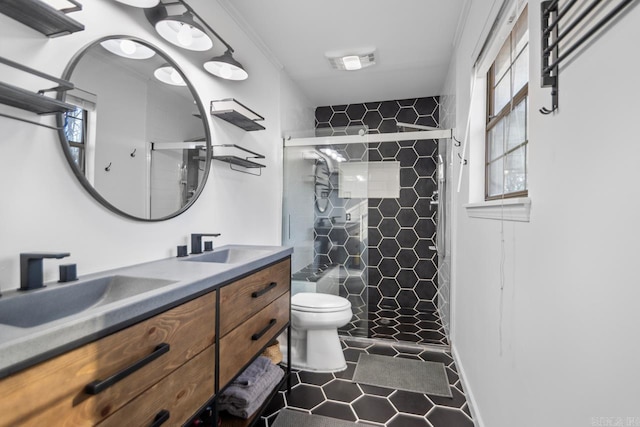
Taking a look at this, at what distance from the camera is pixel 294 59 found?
2854 mm

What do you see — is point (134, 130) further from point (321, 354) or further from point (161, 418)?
point (321, 354)

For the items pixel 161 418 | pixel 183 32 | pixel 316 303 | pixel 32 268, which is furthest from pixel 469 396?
pixel 183 32

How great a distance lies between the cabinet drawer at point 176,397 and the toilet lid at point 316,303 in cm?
114

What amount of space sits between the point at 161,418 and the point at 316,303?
5.02 ft

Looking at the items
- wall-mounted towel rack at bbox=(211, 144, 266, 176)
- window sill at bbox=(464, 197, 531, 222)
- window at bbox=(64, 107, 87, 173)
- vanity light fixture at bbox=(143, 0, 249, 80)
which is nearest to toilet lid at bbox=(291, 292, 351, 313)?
wall-mounted towel rack at bbox=(211, 144, 266, 176)

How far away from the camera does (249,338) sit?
1469 mm

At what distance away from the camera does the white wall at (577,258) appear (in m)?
0.61

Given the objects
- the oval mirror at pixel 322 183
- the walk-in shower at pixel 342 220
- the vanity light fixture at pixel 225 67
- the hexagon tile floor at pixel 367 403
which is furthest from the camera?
the oval mirror at pixel 322 183

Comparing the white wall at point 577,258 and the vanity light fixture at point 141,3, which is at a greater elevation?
the vanity light fixture at point 141,3

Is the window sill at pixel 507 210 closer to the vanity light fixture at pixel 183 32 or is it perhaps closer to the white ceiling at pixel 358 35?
the white ceiling at pixel 358 35

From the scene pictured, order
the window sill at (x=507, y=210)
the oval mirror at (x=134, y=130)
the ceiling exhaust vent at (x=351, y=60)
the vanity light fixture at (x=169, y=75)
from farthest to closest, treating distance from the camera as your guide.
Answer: the ceiling exhaust vent at (x=351, y=60) → the vanity light fixture at (x=169, y=75) → the oval mirror at (x=134, y=130) → the window sill at (x=507, y=210)

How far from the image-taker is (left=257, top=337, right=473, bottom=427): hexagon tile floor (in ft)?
5.78

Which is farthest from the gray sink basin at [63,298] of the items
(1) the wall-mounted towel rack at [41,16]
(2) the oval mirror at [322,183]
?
(2) the oval mirror at [322,183]

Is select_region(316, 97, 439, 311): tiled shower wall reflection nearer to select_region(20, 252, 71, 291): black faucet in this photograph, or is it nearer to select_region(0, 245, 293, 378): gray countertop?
select_region(0, 245, 293, 378): gray countertop
